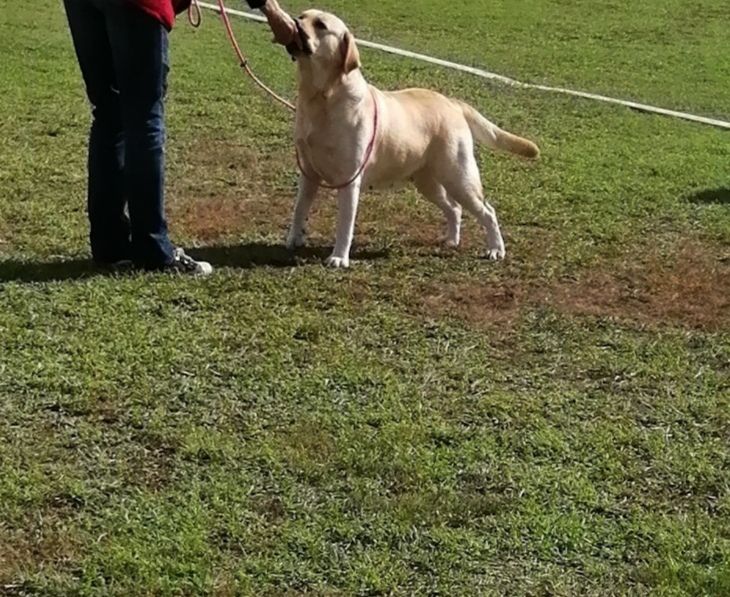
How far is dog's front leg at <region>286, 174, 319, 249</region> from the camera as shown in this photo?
611cm

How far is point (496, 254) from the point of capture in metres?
6.31

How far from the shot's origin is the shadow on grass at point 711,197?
24.8ft

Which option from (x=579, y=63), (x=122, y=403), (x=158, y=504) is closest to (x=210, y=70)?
(x=579, y=63)

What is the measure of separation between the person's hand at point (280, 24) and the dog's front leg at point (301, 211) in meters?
0.72

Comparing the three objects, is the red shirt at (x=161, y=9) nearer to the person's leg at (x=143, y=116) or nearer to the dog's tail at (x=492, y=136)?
the person's leg at (x=143, y=116)

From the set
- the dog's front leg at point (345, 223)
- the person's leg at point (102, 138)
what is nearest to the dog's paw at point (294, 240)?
the dog's front leg at point (345, 223)

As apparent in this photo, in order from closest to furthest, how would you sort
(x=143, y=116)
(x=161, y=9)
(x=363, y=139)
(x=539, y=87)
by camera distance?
(x=161, y=9), (x=143, y=116), (x=363, y=139), (x=539, y=87)

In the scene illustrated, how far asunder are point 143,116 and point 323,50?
88 cm

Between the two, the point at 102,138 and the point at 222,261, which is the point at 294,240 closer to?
the point at 222,261

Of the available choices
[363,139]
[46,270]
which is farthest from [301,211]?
[46,270]

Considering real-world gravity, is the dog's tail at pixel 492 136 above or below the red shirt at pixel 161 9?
below

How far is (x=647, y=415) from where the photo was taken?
14.5 ft

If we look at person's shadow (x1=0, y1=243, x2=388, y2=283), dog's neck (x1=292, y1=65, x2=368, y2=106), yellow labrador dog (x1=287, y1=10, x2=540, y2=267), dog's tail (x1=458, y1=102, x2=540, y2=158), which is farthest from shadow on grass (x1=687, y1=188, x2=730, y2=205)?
dog's neck (x1=292, y1=65, x2=368, y2=106)

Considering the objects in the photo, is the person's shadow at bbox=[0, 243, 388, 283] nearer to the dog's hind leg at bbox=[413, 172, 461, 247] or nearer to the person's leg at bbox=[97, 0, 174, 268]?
the person's leg at bbox=[97, 0, 174, 268]
